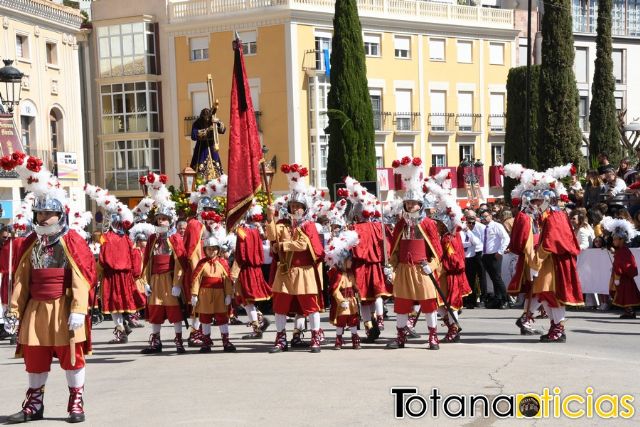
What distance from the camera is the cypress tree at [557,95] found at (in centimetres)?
3073

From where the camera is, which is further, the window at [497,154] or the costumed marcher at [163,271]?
the window at [497,154]

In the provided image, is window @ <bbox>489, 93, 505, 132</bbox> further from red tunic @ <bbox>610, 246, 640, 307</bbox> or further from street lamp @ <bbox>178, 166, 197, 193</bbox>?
red tunic @ <bbox>610, 246, 640, 307</bbox>

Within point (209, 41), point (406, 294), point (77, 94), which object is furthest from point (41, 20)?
point (406, 294)

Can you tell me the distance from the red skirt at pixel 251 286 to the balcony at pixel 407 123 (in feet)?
113

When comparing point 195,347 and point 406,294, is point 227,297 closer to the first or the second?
point 195,347

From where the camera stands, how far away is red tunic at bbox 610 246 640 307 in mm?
16797

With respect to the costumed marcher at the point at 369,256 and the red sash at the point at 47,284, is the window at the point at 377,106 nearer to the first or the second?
the costumed marcher at the point at 369,256

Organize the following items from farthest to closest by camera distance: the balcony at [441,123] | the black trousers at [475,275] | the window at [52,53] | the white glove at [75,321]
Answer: the balcony at [441,123]
the window at [52,53]
the black trousers at [475,275]
the white glove at [75,321]

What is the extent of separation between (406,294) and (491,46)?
41.8 m

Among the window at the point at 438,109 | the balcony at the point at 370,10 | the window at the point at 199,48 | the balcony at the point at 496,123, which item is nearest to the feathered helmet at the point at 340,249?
the balcony at the point at 370,10

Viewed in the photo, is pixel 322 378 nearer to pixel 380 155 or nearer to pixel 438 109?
pixel 380 155

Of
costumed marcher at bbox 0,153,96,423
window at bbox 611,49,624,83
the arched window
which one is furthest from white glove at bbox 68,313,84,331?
window at bbox 611,49,624,83

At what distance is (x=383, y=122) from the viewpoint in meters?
49.0

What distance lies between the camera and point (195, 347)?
1481 cm
